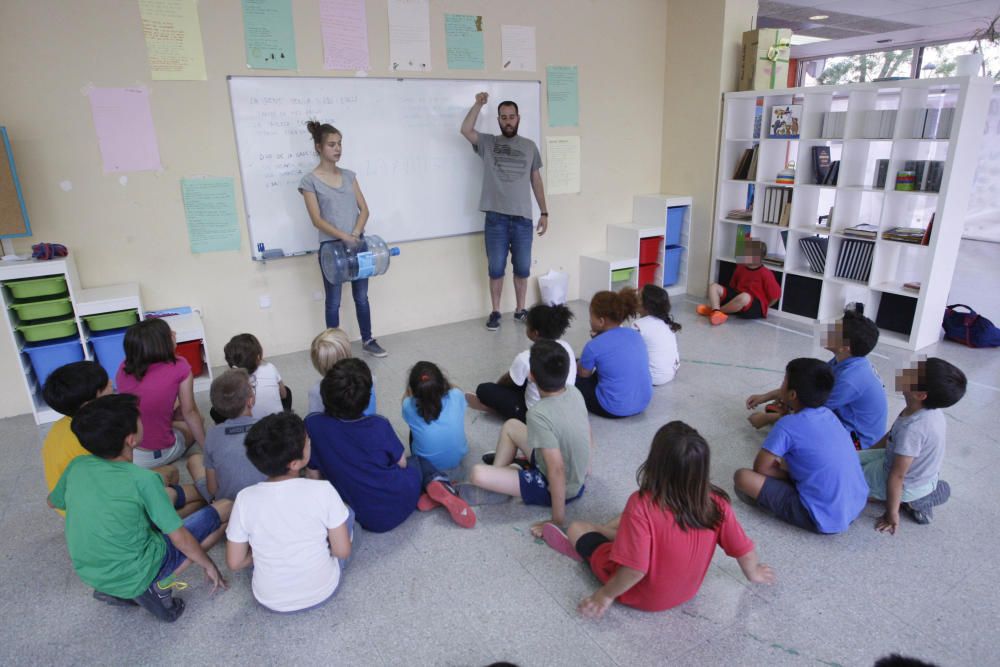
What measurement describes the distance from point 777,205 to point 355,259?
3.20m

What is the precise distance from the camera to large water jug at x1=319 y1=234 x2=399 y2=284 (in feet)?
13.2

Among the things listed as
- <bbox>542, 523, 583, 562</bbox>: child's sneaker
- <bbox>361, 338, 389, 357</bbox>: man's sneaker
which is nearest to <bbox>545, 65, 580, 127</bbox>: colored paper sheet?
<bbox>361, 338, 389, 357</bbox>: man's sneaker

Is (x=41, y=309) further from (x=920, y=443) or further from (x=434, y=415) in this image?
(x=920, y=443)

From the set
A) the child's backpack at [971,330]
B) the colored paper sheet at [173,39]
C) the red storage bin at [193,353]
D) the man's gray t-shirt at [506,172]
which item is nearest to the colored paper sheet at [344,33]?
the colored paper sheet at [173,39]

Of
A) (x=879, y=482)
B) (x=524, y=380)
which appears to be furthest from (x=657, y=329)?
(x=879, y=482)

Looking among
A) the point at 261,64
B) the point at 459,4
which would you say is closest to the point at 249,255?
the point at 261,64

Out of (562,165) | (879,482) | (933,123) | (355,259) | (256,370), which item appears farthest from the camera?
(562,165)

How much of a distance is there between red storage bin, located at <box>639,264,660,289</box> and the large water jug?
223 centimetres

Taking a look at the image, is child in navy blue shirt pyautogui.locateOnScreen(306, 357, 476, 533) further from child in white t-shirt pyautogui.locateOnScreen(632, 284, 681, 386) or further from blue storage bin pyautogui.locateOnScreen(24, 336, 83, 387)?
blue storage bin pyautogui.locateOnScreen(24, 336, 83, 387)

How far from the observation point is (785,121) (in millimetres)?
4676

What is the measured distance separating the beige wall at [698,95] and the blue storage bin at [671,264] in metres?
0.10

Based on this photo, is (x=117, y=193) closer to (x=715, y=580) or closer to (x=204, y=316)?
(x=204, y=316)

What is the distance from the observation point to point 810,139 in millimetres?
4531

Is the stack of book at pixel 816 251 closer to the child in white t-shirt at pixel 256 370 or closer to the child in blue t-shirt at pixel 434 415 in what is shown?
the child in blue t-shirt at pixel 434 415
